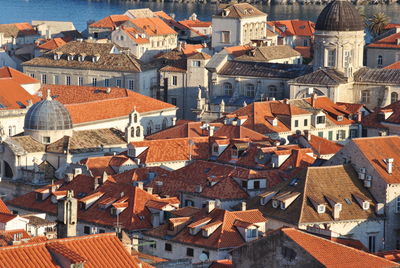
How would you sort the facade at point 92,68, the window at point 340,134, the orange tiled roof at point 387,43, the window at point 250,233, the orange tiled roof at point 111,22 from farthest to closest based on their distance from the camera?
the orange tiled roof at point 111,22, the orange tiled roof at point 387,43, the facade at point 92,68, the window at point 340,134, the window at point 250,233

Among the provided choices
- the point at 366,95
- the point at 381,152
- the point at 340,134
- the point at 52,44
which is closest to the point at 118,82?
the point at 52,44

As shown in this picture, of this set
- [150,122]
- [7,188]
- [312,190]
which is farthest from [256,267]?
[150,122]

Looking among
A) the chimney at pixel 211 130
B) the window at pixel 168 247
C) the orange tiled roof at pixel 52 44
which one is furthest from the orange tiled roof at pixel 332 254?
the orange tiled roof at pixel 52 44

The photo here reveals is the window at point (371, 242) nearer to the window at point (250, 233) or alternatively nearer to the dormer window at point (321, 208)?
the dormer window at point (321, 208)

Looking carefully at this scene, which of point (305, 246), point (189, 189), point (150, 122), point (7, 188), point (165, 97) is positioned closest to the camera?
point (305, 246)

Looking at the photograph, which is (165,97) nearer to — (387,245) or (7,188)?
(7,188)

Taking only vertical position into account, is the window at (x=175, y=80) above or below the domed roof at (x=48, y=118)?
below
